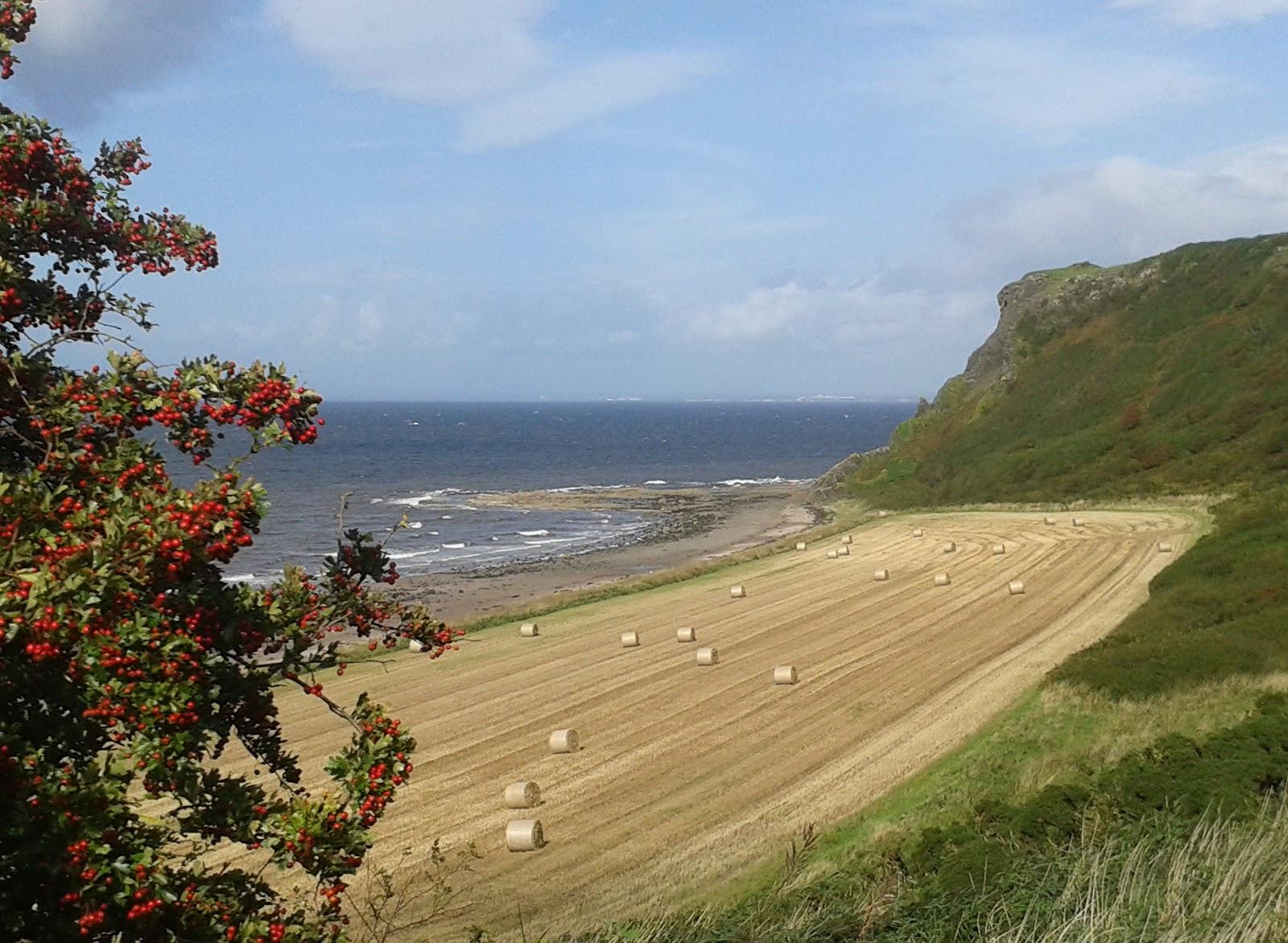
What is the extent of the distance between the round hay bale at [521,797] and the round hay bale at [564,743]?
2835 mm

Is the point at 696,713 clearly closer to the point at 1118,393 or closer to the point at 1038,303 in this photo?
the point at 1118,393

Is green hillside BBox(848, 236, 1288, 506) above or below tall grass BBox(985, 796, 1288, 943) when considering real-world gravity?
above

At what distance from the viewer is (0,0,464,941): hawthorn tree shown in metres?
5.01

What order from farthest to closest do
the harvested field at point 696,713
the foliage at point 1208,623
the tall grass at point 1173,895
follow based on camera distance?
the foliage at point 1208,623, the harvested field at point 696,713, the tall grass at point 1173,895

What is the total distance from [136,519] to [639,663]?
24.4 meters

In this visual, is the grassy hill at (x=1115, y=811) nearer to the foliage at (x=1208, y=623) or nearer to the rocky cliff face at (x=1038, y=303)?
the foliage at (x=1208, y=623)

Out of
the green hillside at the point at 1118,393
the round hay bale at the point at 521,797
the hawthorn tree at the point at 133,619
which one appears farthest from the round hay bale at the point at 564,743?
the green hillside at the point at 1118,393

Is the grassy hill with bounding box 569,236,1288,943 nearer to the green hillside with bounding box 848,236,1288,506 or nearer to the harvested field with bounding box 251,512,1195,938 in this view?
the harvested field with bounding box 251,512,1195,938

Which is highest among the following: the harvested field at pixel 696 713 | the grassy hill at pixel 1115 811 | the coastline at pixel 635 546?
the grassy hill at pixel 1115 811

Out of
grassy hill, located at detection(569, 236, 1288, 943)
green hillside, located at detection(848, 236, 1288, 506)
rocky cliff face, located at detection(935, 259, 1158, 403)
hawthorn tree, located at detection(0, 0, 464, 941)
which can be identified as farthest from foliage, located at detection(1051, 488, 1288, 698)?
rocky cliff face, located at detection(935, 259, 1158, 403)

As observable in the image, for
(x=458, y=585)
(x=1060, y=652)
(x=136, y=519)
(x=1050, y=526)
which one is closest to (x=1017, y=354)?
(x=1050, y=526)

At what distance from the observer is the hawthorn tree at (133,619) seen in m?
5.01

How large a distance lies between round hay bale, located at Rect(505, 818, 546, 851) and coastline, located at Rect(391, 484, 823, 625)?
68.8 ft

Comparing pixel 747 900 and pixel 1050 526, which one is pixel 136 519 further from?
pixel 1050 526
